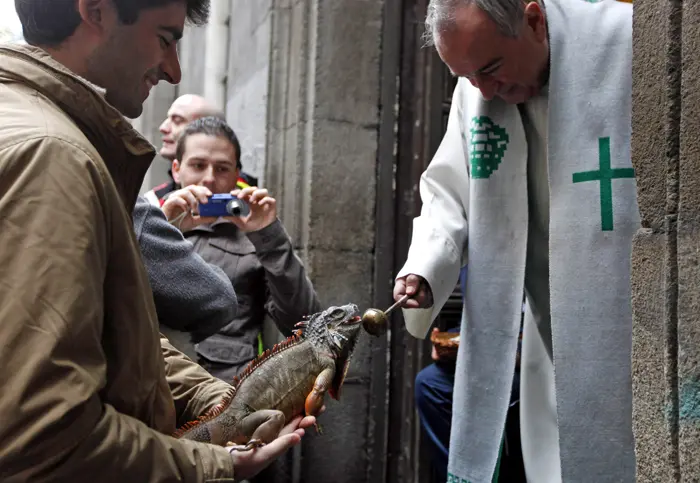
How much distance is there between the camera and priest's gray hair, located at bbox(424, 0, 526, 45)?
2326 mm

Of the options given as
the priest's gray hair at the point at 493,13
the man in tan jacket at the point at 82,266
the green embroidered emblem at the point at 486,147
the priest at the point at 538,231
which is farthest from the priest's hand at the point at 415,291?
the man in tan jacket at the point at 82,266

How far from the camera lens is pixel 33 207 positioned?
1054 millimetres

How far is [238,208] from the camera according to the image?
2.86 meters

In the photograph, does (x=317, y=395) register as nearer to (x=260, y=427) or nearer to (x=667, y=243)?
(x=260, y=427)

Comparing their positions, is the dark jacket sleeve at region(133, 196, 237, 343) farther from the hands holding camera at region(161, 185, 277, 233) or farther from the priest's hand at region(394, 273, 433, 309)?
the hands holding camera at region(161, 185, 277, 233)

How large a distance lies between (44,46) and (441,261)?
147 cm

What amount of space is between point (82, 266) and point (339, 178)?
2.84 metres

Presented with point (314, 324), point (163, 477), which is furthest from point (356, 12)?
point (163, 477)

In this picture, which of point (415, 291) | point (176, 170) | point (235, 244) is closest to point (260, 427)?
point (415, 291)

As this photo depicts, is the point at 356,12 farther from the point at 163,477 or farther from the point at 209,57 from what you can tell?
the point at 163,477

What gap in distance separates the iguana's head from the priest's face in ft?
3.36

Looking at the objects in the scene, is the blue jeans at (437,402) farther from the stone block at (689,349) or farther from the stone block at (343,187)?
the stone block at (689,349)

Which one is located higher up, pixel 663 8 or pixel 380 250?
pixel 663 8

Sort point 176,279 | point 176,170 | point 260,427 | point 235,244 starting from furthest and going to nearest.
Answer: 1. point 176,170
2. point 235,244
3. point 176,279
4. point 260,427
